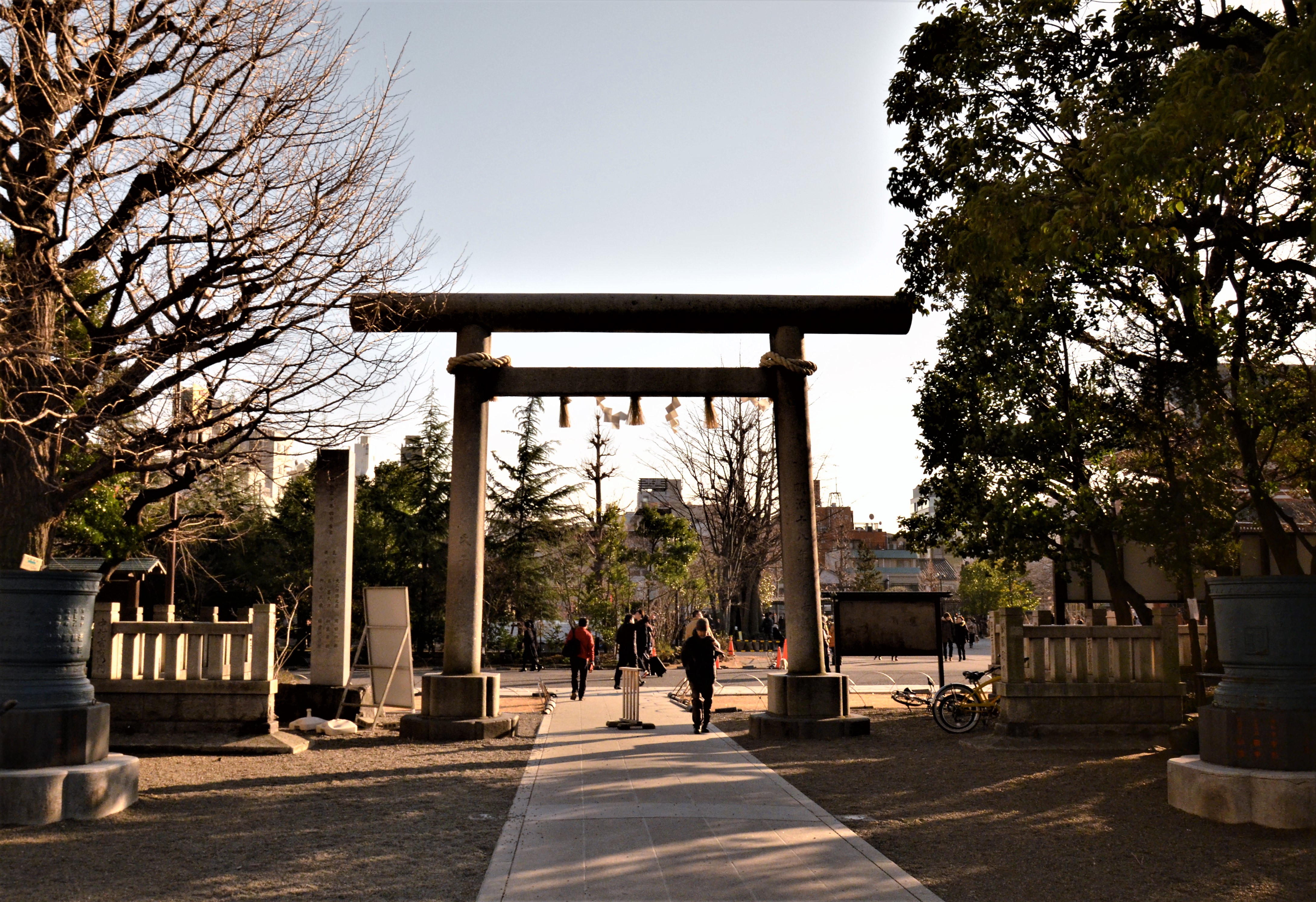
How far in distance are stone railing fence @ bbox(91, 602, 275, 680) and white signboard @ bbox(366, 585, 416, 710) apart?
80.5 inches

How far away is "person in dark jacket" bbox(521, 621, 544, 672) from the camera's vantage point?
32312mm

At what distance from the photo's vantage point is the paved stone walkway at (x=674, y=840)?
21.4ft

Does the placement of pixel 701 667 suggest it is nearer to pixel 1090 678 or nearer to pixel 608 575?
pixel 1090 678

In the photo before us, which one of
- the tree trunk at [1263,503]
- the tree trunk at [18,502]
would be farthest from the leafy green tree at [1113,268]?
the tree trunk at [18,502]

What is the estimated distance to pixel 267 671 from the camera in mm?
13375

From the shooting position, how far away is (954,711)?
1570 centimetres

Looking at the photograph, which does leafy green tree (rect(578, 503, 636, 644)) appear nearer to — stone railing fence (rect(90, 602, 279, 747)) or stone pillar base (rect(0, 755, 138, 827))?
stone railing fence (rect(90, 602, 279, 747))

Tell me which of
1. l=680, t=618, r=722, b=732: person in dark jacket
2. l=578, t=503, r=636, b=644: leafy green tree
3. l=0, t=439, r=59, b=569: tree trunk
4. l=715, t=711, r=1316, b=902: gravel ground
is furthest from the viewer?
l=578, t=503, r=636, b=644: leafy green tree

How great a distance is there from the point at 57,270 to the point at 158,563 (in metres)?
20.7

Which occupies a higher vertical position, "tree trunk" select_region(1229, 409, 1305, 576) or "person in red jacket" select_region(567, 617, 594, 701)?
"tree trunk" select_region(1229, 409, 1305, 576)

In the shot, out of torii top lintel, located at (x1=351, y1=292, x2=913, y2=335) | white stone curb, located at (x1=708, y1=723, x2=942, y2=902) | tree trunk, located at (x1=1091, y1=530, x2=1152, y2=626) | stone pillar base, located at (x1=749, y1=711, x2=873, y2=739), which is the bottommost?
white stone curb, located at (x1=708, y1=723, x2=942, y2=902)

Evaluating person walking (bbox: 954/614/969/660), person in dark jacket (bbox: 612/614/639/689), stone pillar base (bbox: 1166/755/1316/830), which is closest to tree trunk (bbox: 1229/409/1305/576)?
stone pillar base (bbox: 1166/755/1316/830)

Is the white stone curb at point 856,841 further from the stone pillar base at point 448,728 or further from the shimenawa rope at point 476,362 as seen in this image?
the shimenawa rope at point 476,362

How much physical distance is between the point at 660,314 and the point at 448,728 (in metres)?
5.95
